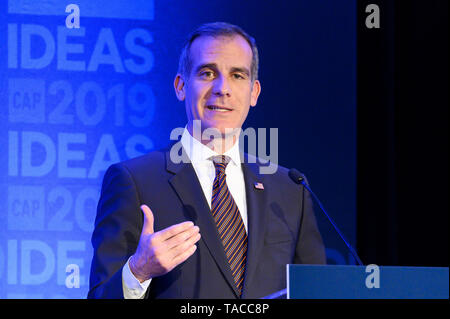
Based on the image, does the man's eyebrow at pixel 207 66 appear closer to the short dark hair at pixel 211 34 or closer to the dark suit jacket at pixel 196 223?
the short dark hair at pixel 211 34

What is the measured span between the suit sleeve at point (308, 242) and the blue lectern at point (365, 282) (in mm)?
867

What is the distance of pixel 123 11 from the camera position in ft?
11.1

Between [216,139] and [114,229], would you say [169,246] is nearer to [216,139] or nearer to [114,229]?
[114,229]

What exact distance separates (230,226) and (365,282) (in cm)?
78

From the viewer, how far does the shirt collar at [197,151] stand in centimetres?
248

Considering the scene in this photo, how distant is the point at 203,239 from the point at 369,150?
1.79 meters

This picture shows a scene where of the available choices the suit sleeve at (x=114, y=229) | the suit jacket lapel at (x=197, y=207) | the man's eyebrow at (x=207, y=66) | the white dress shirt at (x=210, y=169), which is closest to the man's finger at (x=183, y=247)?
the suit sleeve at (x=114, y=229)

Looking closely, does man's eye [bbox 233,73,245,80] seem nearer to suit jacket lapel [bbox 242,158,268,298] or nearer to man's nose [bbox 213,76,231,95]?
man's nose [bbox 213,76,231,95]

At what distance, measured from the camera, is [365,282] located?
164cm

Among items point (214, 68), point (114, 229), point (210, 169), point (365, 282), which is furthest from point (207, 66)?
point (365, 282)

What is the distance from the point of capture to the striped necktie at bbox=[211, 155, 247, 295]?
2283mm

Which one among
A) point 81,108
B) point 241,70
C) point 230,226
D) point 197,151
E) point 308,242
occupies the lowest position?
point 308,242

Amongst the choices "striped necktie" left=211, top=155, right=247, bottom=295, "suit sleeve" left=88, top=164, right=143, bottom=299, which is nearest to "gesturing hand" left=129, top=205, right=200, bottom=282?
"suit sleeve" left=88, top=164, right=143, bottom=299

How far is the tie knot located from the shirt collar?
20mm
